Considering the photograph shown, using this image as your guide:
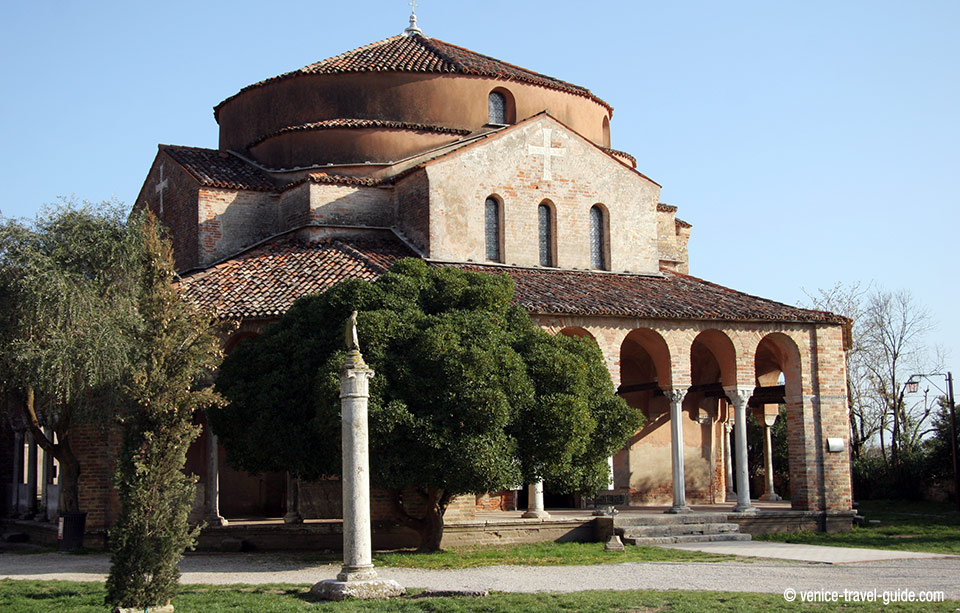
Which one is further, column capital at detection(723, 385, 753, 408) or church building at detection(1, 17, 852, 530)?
column capital at detection(723, 385, 753, 408)

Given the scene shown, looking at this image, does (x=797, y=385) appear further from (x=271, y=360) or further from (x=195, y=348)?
(x=195, y=348)

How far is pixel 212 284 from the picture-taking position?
20938 mm

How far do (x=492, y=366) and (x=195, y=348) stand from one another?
5.52 meters

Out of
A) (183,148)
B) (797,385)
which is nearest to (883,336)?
(797,385)

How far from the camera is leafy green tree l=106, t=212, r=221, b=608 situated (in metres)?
11.6

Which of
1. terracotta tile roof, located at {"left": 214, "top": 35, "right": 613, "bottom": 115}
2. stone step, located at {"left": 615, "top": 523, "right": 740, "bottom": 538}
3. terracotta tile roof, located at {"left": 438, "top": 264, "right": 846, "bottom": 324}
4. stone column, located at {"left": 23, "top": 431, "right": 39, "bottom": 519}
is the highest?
terracotta tile roof, located at {"left": 214, "top": 35, "right": 613, "bottom": 115}

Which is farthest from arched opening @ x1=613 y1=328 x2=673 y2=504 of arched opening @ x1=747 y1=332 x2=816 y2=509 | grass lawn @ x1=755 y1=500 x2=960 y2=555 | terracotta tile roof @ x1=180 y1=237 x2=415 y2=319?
terracotta tile roof @ x1=180 y1=237 x2=415 y2=319

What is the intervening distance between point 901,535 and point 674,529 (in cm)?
526

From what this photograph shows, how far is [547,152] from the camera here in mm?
24812

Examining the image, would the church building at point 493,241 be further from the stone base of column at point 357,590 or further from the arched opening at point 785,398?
the stone base of column at point 357,590

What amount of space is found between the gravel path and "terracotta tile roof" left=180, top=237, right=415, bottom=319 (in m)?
4.67

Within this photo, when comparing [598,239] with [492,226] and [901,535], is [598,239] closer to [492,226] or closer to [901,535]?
[492,226]

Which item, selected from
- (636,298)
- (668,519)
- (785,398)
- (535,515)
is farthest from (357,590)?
(785,398)

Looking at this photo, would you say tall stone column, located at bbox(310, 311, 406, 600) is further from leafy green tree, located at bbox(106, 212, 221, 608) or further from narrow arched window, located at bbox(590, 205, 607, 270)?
narrow arched window, located at bbox(590, 205, 607, 270)
